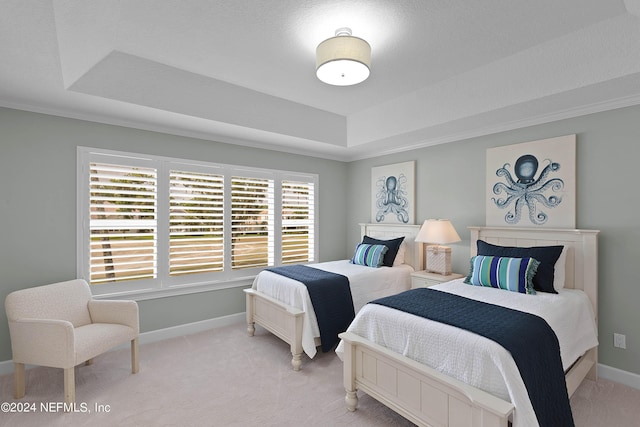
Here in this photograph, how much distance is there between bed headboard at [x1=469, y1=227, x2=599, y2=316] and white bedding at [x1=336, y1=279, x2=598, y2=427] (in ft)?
0.40

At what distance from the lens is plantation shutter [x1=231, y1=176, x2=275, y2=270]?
414 cm

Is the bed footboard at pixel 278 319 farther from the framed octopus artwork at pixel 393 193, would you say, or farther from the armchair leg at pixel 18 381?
the framed octopus artwork at pixel 393 193

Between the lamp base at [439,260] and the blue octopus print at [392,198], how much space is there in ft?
2.39

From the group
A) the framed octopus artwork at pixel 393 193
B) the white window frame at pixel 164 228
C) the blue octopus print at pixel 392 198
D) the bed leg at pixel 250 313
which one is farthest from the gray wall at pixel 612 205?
the bed leg at pixel 250 313

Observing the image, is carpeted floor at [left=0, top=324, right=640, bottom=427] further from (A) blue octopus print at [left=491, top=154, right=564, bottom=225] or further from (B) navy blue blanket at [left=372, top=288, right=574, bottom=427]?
(A) blue octopus print at [left=491, top=154, right=564, bottom=225]

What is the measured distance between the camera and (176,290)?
3689 millimetres

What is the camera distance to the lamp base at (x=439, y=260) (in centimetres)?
367

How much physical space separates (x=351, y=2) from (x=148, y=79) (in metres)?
1.90

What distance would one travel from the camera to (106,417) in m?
2.24

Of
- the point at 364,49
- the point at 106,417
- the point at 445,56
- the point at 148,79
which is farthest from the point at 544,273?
the point at 148,79

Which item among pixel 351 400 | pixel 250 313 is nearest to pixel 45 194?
pixel 250 313

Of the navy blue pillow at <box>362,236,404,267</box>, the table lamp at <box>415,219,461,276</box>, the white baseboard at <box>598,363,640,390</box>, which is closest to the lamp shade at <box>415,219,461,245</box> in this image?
the table lamp at <box>415,219,461,276</box>

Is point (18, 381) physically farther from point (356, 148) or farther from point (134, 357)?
point (356, 148)

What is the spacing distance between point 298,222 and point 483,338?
3295 mm
